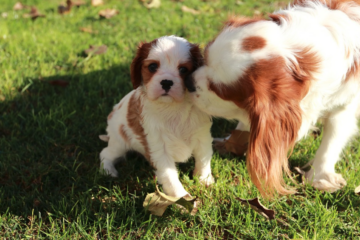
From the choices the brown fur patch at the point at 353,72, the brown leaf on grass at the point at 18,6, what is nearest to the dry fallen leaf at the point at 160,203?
the brown fur patch at the point at 353,72

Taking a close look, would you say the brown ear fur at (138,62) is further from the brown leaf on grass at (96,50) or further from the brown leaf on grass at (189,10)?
the brown leaf on grass at (189,10)

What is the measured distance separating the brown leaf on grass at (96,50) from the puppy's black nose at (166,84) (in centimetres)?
234

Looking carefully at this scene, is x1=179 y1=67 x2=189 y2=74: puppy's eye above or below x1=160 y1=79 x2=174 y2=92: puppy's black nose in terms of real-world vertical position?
above

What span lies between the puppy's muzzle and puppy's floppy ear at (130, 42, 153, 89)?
38 centimetres

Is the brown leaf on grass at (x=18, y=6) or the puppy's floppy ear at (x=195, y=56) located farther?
the brown leaf on grass at (x=18, y=6)

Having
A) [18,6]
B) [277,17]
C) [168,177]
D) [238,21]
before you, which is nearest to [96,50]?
[18,6]

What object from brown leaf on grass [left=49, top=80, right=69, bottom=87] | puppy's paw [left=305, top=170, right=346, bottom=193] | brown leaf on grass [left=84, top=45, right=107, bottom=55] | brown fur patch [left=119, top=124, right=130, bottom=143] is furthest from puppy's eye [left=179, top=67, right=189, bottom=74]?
brown leaf on grass [left=84, top=45, right=107, bottom=55]

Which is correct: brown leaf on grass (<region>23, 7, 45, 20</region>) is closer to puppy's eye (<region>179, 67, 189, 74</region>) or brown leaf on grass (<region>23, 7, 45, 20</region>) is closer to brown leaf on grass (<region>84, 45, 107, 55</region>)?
brown leaf on grass (<region>84, 45, 107, 55</region>)

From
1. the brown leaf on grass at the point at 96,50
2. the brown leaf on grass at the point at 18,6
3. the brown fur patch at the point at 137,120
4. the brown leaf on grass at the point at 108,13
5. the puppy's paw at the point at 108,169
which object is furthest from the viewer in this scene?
the brown leaf on grass at the point at 18,6

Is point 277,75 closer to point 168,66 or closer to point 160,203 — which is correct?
point 168,66

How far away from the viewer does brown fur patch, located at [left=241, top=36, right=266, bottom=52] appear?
205 cm

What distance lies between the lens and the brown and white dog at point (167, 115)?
8.02ft

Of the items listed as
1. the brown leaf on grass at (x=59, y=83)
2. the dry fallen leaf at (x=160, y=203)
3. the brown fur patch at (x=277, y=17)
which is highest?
the brown fur patch at (x=277, y=17)

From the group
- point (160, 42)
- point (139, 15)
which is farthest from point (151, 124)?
point (139, 15)
